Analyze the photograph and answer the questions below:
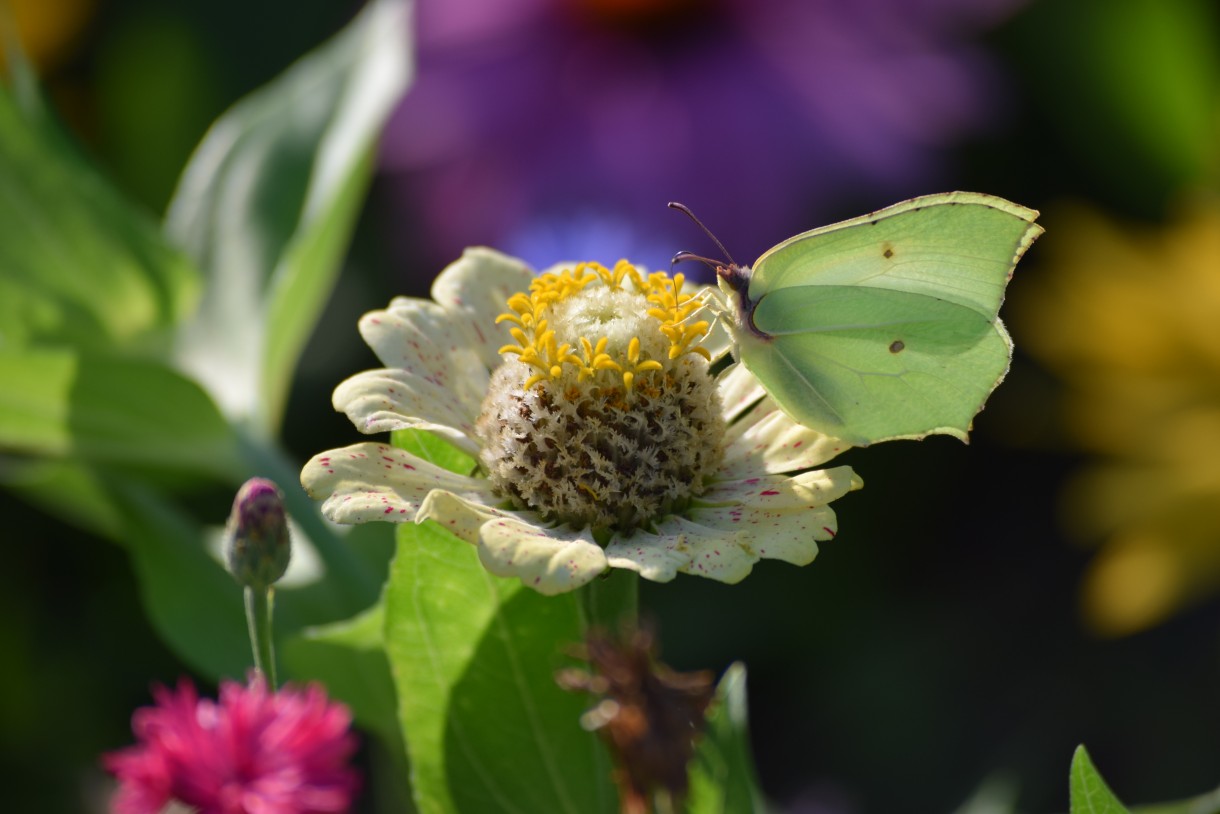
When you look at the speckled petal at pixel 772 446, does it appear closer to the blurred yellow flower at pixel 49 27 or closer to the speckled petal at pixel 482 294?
the speckled petal at pixel 482 294

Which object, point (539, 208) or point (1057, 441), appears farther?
point (1057, 441)

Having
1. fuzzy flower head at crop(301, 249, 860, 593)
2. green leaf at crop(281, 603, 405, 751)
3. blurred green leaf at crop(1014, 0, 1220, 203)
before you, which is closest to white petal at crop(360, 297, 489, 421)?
fuzzy flower head at crop(301, 249, 860, 593)

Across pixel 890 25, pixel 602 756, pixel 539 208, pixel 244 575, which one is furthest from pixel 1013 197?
pixel 244 575

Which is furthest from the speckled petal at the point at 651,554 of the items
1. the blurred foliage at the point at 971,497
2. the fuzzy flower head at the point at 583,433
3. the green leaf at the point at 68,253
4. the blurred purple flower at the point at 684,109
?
the blurred purple flower at the point at 684,109

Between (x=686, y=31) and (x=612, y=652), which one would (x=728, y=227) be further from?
(x=612, y=652)

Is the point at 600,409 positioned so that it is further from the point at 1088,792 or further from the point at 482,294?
the point at 1088,792

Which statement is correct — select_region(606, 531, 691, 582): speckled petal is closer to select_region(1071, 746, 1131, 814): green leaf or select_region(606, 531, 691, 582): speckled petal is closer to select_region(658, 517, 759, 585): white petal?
select_region(658, 517, 759, 585): white petal

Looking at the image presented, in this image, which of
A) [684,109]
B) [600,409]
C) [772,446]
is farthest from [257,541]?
[684,109]

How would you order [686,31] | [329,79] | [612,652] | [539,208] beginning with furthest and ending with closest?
1. [686,31]
2. [539,208]
3. [329,79]
4. [612,652]
